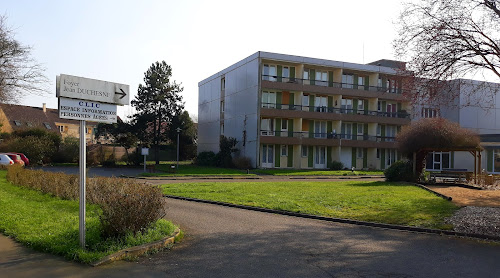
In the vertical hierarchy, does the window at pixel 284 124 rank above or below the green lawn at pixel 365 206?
above

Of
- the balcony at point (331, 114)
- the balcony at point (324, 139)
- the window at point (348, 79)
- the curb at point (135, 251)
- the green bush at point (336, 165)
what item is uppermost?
the window at point (348, 79)

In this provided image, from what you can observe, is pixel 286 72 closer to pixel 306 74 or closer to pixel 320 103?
pixel 306 74

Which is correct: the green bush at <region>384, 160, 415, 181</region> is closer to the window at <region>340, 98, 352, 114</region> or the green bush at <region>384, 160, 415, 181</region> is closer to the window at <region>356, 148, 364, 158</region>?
the window at <region>340, 98, 352, 114</region>

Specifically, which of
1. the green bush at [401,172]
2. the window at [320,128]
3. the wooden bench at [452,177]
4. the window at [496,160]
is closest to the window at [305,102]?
the window at [320,128]

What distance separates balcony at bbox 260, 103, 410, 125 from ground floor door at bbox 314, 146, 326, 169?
359 centimetres

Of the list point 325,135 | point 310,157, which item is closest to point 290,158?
point 310,157

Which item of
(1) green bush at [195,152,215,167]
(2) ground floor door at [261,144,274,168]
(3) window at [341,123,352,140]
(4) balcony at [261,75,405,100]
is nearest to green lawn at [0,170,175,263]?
(2) ground floor door at [261,144,274,168]

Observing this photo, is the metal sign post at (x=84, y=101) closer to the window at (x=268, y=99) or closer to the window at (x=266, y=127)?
the window at (x=266, y=127)

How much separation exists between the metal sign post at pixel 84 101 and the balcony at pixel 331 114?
3704 centimetres

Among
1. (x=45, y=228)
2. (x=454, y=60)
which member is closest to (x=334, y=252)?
(x=45, y=228)

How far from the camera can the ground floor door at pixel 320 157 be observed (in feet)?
159

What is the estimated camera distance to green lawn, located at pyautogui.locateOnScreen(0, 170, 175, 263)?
7.62m

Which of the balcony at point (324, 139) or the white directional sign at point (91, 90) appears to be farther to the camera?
the balcony at point (324, 139)

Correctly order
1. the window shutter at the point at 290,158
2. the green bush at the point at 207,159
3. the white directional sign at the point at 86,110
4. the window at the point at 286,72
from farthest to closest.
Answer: the green bush at the point at 207,159, the window at the point at 286,72, the window shutter at the point at 290,158, the white directional sign at the point at 86,110
